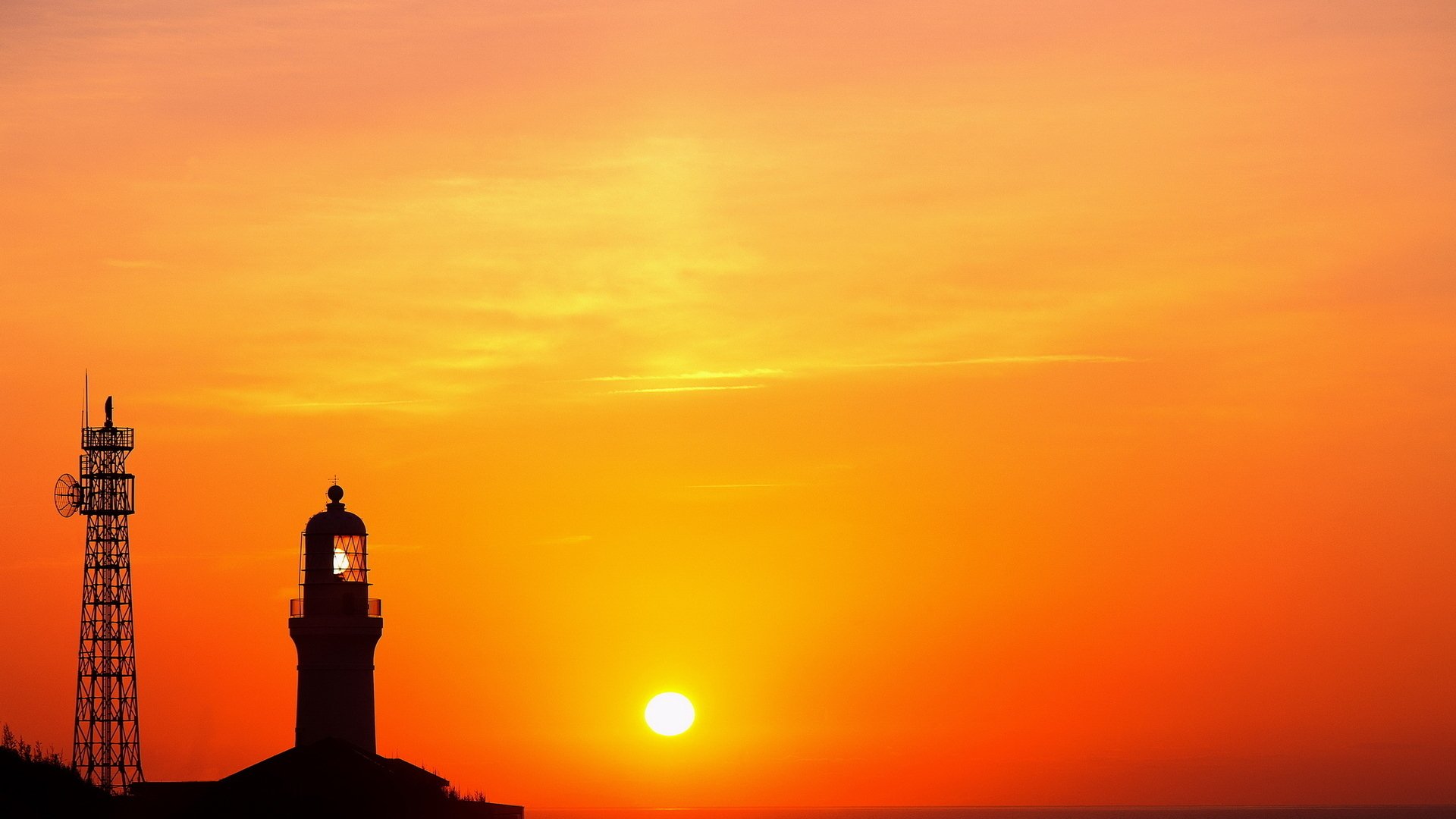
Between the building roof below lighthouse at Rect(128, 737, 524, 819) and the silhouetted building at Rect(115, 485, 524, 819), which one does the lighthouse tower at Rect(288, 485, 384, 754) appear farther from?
the building roof below lighthouse at Rect(128, 737, 524, 819)

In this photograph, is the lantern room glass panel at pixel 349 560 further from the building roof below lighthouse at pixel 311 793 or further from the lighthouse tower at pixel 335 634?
the building roof below lighthouse at pixel 311 793

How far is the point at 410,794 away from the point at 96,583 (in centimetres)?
2258

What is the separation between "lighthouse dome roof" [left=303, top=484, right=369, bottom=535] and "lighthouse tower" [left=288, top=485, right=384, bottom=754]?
0.09ft

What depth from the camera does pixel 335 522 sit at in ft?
262

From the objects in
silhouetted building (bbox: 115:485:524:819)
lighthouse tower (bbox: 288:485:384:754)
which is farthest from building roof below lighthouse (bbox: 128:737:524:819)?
lighthouse tower (bbox: 288:485:384:754)

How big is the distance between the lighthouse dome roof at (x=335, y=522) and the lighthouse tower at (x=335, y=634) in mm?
27

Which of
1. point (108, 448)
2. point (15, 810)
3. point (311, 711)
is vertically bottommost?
point (15, 810)

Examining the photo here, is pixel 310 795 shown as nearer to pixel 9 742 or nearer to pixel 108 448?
pixel 9 742

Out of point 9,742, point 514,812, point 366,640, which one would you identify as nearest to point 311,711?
point 366,640

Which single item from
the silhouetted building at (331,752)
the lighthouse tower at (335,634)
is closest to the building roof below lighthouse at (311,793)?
the silhouetted building at (331,752)

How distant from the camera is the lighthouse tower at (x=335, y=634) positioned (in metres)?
76.6

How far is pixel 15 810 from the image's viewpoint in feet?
196

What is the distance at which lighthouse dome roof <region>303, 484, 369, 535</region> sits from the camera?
7981 centimetres

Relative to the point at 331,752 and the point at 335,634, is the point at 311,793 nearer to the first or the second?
the point at 331,752
